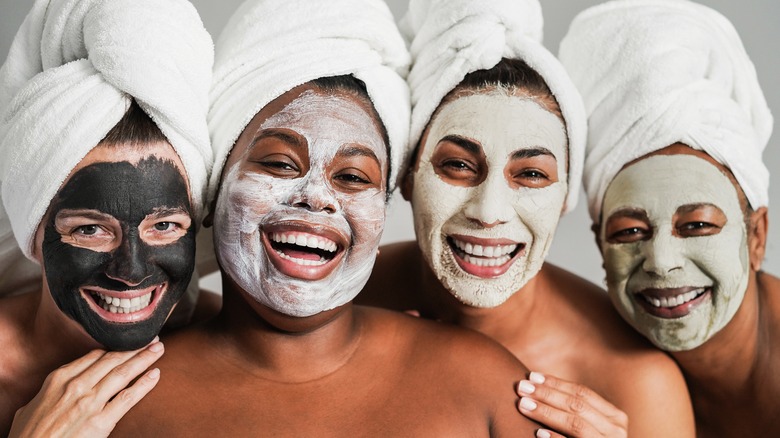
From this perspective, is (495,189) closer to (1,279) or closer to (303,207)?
(303,207)

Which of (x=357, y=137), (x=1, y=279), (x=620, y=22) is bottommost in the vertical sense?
(x=1, y=279)

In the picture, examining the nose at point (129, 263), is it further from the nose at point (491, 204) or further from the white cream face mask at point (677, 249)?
the white cream face mask at point (677, 249)

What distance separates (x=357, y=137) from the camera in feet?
6.89

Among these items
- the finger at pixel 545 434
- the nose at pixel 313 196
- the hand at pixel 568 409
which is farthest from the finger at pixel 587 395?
the nose at pixel 313 196

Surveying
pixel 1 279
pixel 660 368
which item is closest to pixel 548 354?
pixel 660 368

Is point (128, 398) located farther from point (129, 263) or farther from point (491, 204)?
point (491, 204)

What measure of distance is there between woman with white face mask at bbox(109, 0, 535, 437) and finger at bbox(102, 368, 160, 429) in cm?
2

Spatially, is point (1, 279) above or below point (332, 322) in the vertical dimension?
below

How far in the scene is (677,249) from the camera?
7.49ft

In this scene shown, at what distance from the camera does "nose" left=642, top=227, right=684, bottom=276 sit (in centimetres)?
227

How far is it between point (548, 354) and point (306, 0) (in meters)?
1.14

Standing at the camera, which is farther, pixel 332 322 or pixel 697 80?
pixel 697 80

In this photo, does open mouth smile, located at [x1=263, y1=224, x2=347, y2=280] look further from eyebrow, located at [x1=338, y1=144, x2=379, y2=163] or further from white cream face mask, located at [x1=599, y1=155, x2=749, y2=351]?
white cream face mask, located at [x1=599, y1=155, x2=749, y2=351]

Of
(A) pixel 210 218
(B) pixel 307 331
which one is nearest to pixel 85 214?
(A) pixel 210 218
